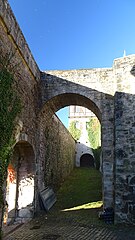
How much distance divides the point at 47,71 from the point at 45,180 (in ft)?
13.9

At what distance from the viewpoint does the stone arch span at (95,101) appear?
7.16 meters

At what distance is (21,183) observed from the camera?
6.98 metres

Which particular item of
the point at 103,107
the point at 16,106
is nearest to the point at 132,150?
the point at 103,107

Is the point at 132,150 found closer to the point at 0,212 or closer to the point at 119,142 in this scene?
the point at 119,142

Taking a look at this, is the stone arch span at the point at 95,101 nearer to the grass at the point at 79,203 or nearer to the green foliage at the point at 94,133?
the grass at the point at 79,203

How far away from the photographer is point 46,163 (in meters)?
8.77

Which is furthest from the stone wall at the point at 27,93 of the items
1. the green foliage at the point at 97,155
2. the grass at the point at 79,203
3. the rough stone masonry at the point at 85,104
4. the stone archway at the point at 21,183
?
the green foliage at the point at 97,155

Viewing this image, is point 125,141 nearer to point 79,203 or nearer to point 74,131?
point 79,203

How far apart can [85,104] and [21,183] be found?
3852mm

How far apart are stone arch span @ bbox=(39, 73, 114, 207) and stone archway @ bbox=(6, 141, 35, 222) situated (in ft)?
5.45

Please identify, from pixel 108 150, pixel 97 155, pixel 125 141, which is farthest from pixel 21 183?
pixel 97 155

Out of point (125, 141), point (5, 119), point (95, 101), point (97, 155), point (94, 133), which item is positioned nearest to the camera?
point (5, 119)

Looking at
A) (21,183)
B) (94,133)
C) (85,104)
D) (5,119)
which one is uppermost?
(85,104)

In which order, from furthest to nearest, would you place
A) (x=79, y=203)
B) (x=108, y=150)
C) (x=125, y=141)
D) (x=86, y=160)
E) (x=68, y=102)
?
(x=86, y=160) < (x=68, y=102) < (x=79, y=203) < (x=108, y=150) < (x=125, y=141)
